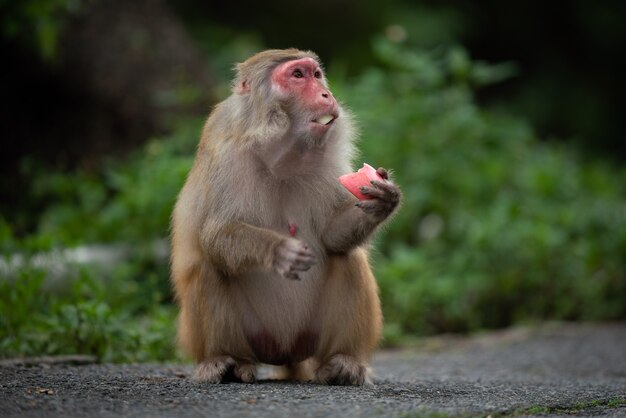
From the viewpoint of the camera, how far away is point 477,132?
10.5 meters

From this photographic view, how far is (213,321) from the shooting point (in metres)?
5.19

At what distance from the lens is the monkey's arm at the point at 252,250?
474cm

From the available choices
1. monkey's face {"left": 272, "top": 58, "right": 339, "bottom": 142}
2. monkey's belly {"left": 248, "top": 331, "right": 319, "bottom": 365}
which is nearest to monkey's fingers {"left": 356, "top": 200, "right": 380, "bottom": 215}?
monkey's face {"left": 272, "top": 58, "right": 339, "bottom": 142}

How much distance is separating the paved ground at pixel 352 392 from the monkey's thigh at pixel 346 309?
0.27 m

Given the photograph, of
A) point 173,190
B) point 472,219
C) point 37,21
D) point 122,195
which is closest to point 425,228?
point 472,219

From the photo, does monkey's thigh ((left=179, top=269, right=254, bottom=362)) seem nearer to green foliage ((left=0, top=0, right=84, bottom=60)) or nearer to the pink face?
the pink face

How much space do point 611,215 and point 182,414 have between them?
21.6ft

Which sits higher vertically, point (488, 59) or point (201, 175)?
point (488, 59)

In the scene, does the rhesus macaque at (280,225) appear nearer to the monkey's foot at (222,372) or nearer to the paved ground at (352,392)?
the monkey's foot at (222,372)

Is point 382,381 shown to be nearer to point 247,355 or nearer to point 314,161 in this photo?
point 247,355

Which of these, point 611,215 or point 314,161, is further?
point 611,215

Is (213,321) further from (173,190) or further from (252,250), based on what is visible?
(173,190)

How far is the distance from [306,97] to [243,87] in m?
0.41

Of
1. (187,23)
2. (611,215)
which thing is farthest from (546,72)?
(611,215)
